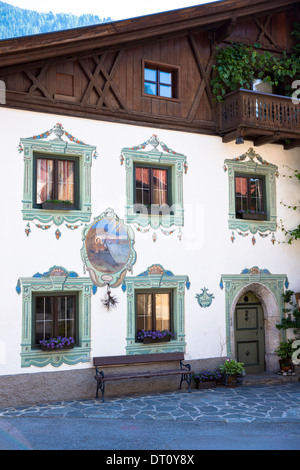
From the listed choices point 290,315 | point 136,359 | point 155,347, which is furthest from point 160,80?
point 290,315

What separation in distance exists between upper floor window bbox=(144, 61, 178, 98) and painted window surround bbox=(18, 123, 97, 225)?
2.38 meters

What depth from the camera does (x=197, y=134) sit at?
13.4m

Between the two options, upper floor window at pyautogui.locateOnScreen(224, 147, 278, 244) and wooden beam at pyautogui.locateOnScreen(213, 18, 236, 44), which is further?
upper floor window at pyautogui.locateOnScreen(224, 147, 278, 244)

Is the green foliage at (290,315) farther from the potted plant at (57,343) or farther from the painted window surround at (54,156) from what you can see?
the painted window surround at (54,156)

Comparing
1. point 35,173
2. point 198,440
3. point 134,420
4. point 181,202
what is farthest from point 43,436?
point 181,202

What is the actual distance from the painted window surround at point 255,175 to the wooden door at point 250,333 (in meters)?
1.91

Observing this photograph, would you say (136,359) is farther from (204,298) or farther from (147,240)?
(147,240)

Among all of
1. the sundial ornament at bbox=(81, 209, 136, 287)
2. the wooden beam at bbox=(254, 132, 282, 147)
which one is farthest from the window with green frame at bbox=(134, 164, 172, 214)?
the wooden beam at bbox=(254, 132, 282, 147)

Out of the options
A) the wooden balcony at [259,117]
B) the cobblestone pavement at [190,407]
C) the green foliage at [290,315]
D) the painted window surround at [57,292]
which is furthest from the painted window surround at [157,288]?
the wooden balcony at [259,117]

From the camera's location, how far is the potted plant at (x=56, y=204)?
11.3 metres

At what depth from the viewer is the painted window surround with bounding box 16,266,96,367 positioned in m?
11.0

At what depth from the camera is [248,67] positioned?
13828mm

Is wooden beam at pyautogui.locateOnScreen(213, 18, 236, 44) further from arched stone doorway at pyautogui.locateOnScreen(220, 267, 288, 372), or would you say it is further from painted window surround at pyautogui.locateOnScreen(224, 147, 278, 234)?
arched stone doorway at pyautogui.locateOnScreen(220, 267, 288, 372)

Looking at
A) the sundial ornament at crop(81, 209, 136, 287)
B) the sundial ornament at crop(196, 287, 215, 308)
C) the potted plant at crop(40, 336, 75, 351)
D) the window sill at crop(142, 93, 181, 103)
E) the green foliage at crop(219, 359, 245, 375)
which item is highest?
the window sill at crop(142, 93, 181, 103)
